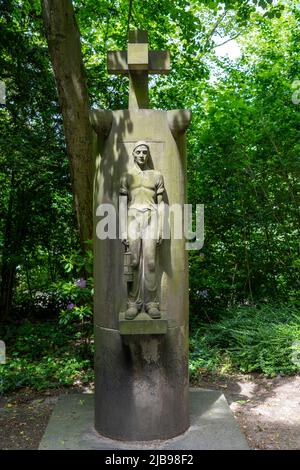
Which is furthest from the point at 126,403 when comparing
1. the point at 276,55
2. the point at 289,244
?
the point at 276,55

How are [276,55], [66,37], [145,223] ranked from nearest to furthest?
[145,223], [66,37], [276,55]

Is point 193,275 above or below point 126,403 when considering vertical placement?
above

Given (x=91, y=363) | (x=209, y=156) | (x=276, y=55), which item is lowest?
(x=91, y=363)

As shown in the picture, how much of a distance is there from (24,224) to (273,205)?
4489 mm

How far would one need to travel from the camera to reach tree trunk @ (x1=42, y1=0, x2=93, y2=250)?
617cm

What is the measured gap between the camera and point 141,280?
12.7 ft

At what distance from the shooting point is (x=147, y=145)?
3924 mm

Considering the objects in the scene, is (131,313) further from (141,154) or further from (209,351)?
(209,351)

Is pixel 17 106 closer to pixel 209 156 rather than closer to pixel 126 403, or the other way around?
pixel 209 156

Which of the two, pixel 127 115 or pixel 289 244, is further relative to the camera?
pixel 289 244

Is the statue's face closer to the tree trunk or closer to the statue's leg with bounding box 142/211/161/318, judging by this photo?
the statue's leg with bounding box 142/211/161/318

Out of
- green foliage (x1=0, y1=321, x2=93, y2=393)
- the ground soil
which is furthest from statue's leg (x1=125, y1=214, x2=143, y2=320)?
green foliage (x1=0, y1=321, x2=93, y2=393)

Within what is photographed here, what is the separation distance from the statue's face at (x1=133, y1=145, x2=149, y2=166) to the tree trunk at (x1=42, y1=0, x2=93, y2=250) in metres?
2.71

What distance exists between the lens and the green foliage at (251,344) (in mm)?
6234
